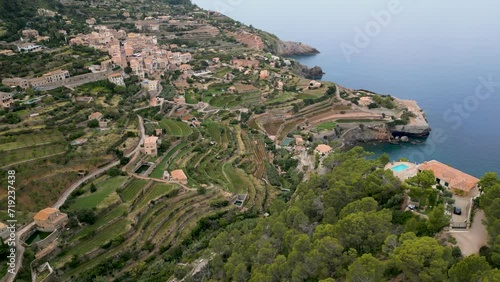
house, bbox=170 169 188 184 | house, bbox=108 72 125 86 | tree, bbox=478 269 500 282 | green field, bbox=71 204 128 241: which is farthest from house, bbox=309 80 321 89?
tree, bbox=478 269 500 282

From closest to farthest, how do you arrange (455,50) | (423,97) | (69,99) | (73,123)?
(73,123) < (69,99) < (423,97) < (455,50)

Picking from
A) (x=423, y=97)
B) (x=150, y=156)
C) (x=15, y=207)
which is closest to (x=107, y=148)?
(x=150, y=156)

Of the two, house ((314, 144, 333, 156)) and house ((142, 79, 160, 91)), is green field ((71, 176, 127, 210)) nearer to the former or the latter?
house ((314, 144, 333, 156))

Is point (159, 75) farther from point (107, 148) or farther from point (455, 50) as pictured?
point (455, 50)

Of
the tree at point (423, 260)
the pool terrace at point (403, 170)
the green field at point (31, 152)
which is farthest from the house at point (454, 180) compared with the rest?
the green field at point (31, 152)

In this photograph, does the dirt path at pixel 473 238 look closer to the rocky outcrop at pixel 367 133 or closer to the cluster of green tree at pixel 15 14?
the rocky outcrop at pixel 367 133

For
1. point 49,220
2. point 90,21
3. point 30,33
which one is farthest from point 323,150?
point 90,21
